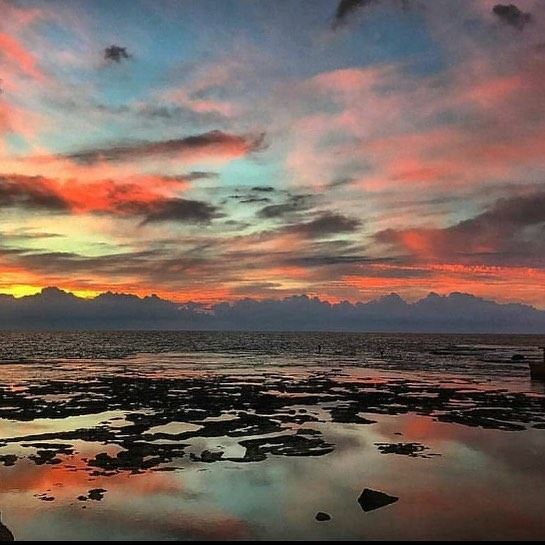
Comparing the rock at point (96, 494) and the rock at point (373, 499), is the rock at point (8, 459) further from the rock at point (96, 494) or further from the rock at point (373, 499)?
the rock at point (373, 499)

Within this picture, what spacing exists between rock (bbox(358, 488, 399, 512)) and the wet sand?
8 cm

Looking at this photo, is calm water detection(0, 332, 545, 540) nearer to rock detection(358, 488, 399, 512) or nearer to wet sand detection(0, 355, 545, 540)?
wet sand detection(0, 355, 545, 540)

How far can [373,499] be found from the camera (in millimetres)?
A: 17250

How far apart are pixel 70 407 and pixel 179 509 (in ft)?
73.8

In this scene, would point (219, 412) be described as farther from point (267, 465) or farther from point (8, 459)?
point (8, 459)

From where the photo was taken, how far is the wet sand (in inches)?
607

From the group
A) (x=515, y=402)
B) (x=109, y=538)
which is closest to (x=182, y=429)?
(x=109, y=538)

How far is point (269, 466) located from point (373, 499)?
544cm

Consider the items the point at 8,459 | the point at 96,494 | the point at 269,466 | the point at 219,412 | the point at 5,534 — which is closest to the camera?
the point at 5,534

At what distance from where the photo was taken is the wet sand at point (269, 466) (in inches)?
607

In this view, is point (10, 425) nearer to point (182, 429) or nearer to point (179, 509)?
point (182, 429)

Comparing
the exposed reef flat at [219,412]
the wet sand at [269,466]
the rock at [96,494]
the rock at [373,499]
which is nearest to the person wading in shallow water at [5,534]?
the wet sand at [269,466]

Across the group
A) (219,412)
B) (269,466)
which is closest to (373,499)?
(269,466)

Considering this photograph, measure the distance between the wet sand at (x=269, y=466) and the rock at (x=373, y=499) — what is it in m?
0.08
